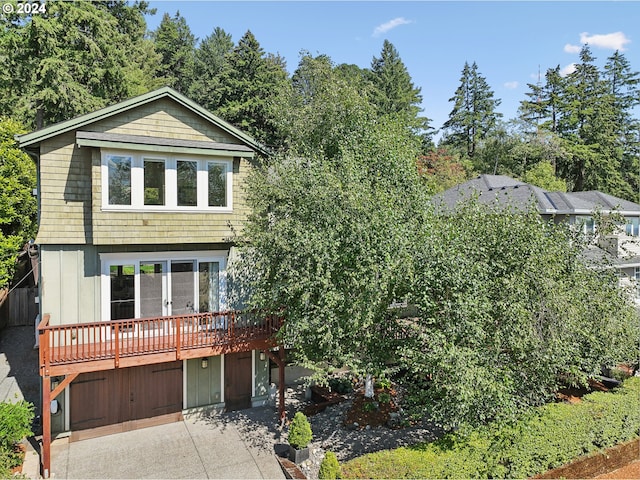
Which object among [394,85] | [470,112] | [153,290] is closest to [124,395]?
[153,290]

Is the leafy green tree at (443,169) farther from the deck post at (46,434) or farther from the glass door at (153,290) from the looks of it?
the deck post at (46,434)

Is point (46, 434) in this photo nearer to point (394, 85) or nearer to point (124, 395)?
point (124, 395)

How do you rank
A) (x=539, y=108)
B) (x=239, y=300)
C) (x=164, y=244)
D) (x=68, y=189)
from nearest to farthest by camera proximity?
1. (x=68, y=189)
2. (x=164, y=244)
3. (x=239, y=300)
4. (x=539, y=108)

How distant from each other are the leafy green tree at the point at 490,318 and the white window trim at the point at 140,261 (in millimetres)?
5547

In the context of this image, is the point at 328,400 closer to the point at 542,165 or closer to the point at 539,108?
the point at 542,165

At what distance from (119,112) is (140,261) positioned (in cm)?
A: 380

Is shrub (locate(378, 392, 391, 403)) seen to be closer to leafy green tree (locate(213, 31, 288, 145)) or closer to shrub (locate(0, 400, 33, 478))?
shrub (locate(0, 400, 33, 478))

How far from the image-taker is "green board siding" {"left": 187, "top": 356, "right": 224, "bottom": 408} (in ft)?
37.0

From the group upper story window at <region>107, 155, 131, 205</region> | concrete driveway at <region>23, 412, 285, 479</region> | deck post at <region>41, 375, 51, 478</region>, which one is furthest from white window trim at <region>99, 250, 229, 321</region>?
concrete driveway at <region>23, 412, 285, 479</region>

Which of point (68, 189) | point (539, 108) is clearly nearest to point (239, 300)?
point (68, 189)

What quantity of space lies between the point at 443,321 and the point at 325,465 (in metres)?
3.51

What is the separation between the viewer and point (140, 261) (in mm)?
10844

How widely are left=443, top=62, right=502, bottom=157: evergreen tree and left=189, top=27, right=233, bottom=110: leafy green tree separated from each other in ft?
89.2

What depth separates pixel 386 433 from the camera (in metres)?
10.6
